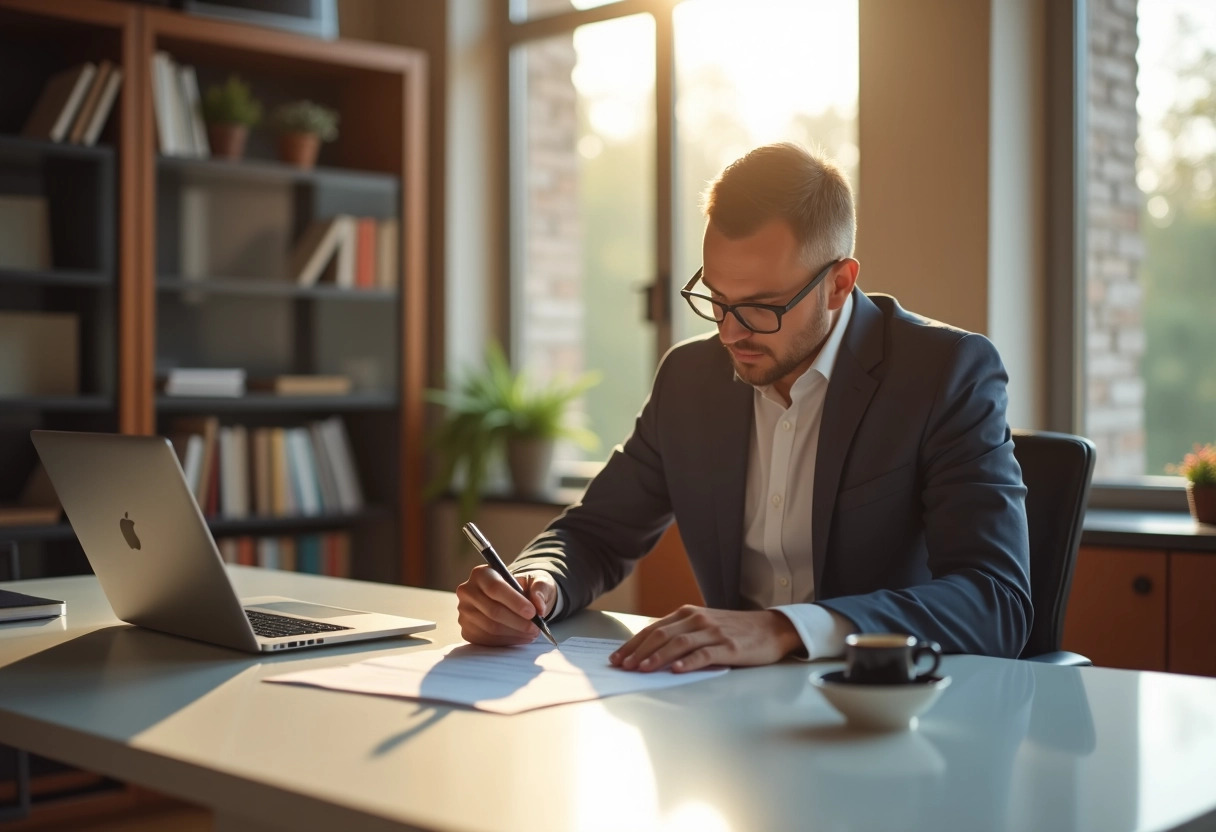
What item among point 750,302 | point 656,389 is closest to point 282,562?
point 656,389

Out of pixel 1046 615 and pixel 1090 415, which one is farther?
pixel 1090 415

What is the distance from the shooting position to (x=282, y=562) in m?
4.11

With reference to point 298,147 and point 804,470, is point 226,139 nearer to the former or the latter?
point 298,147

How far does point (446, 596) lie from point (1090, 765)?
1139 millimetres

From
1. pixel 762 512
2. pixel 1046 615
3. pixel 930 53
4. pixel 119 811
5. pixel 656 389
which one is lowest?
pixel 119 811

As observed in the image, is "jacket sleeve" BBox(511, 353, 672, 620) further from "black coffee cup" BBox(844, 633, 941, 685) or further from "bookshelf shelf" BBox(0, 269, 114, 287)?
"bookshelf shelf" BBox(0, 269, 114, 287)

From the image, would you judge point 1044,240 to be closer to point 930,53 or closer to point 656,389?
point 930,53

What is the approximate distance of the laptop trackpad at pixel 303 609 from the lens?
1.76 m

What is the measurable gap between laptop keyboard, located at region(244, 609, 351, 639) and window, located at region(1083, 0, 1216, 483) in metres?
2.31

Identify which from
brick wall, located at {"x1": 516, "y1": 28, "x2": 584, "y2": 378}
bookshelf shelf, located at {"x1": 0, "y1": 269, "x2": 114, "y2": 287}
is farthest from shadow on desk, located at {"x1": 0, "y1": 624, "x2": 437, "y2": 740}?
brick wall, located at {"x1": 516, "y1": 28, "x2": 584, "y2": 378}

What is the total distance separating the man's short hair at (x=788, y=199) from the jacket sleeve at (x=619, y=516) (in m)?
0.40

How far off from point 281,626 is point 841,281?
962 millimetres

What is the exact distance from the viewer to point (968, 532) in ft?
5.62

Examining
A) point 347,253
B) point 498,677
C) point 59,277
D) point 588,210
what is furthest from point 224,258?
point 498,677
